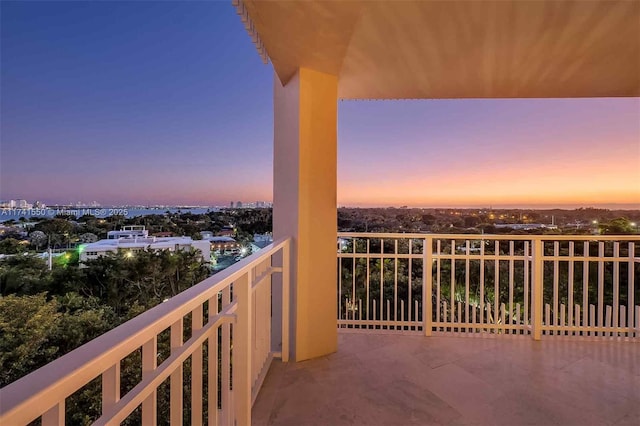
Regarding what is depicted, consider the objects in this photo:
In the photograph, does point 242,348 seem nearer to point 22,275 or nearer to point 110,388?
point 110,388

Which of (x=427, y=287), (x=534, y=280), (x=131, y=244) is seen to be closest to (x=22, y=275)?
(x=131, y=244)

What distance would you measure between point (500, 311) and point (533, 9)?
266cm

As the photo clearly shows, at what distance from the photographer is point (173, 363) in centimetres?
88

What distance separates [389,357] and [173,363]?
2127 mm

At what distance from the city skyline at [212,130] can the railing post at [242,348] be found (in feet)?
4.75

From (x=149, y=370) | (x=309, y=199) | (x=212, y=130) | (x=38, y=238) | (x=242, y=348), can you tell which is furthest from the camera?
(x=212, y=130)

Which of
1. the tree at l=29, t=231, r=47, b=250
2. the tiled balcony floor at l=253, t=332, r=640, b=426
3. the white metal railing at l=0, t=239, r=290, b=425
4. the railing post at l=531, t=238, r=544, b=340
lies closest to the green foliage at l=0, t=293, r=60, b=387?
the tree at l=29, t=231, r=47, b=250

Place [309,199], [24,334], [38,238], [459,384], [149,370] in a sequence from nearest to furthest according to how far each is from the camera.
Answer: [149,370], [459,384], [309,199], [38,238], [24,334]

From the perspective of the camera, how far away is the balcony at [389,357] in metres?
0.69

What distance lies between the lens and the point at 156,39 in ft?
28.5

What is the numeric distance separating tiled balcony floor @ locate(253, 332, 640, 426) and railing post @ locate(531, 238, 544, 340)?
0.48ft

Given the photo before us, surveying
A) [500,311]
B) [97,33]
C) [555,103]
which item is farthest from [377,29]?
[97,33]

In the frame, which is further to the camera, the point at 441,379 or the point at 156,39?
the point at 156,39

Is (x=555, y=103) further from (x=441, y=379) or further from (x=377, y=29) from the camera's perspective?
(x=441, y=379)
